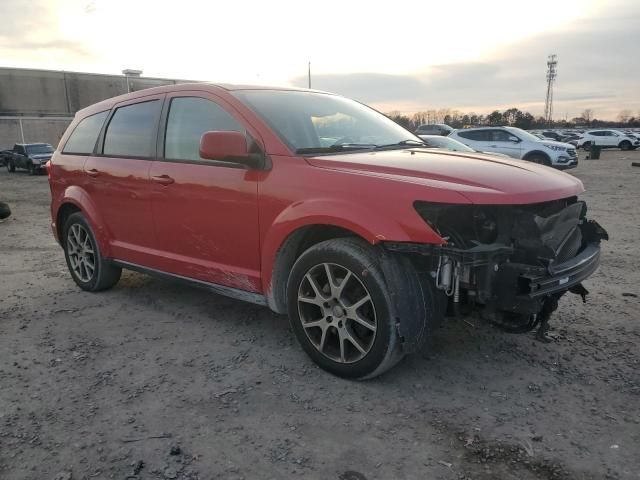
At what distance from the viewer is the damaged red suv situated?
2799mm

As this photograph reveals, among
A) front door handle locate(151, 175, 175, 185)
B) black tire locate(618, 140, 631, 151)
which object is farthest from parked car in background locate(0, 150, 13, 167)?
black tire locate(618, 140, 631, 151)

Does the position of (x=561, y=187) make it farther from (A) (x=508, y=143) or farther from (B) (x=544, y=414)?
(A) (x=508, y=143)

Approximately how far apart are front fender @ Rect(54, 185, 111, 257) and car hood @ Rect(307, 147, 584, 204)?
2.49 m

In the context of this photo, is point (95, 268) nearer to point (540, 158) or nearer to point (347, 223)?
point (347, 223)

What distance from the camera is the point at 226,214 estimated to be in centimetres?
362

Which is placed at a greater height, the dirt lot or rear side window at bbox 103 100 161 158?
rear side window at bbox 103 100 161 158

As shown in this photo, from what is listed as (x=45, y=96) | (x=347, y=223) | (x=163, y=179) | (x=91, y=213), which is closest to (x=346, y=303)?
(x=347, y=223)

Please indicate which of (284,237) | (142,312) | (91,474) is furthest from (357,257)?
(142,312)

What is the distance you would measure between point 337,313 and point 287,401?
59 centimetres

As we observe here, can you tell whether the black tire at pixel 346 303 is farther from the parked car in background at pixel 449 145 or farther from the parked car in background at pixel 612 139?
the parked car in background at pixel 612 139

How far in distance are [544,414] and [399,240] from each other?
123cm

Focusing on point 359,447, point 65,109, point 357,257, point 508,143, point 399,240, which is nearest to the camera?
point 359,447

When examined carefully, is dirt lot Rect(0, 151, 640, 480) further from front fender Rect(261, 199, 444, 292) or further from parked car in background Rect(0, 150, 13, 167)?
parked car in background Rect(0, 150, 13, 167)

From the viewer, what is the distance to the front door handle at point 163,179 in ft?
13.0
